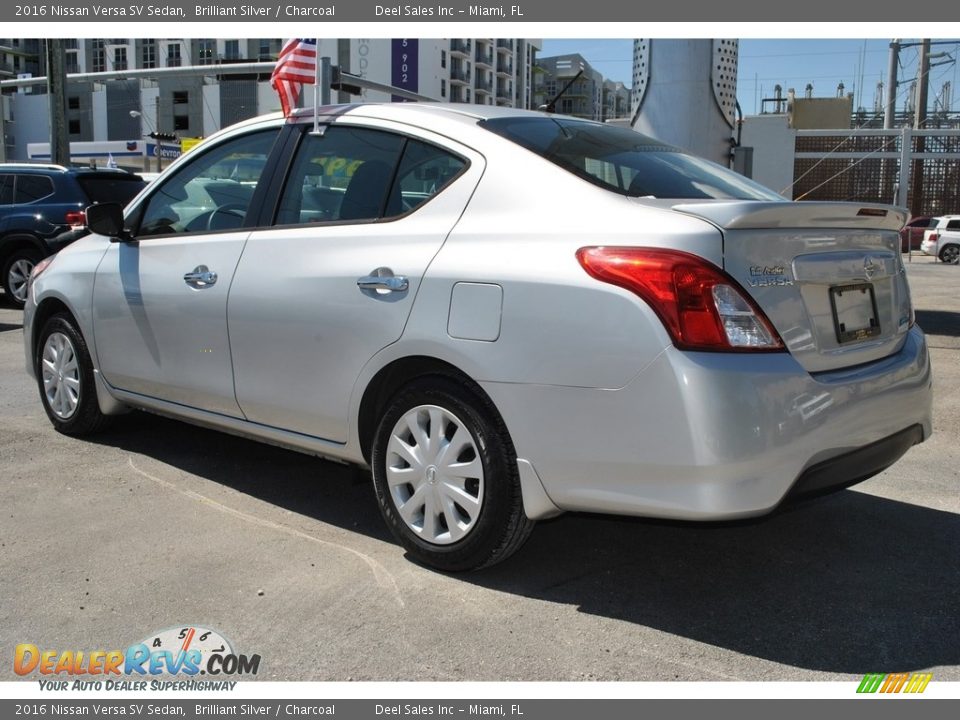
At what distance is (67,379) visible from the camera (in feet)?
16.7

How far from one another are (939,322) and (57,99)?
15.0m

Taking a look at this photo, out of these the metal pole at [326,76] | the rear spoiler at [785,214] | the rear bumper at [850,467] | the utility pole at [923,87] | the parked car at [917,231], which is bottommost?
the parked car at [917,231]

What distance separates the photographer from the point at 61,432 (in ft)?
17.2

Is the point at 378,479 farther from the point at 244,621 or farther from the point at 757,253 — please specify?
the point at 757,253

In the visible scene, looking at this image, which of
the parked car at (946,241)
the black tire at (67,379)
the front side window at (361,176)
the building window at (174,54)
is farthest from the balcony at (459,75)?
the front side window at (361,176)

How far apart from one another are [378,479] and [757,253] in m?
1.57

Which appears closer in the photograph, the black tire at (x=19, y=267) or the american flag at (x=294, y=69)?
the american flag at (x=294, y=69)

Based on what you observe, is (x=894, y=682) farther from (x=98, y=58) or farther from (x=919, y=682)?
(x=98, y=58)

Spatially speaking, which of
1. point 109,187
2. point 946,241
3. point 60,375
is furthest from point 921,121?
point 60,375

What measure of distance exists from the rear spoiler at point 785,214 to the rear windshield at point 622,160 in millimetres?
351

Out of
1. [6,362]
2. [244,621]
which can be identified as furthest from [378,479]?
[6,362]

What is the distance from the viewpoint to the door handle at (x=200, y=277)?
404 centimetres

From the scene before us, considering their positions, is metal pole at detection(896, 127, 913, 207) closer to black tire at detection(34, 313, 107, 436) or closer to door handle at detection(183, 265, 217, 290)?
black tire at detection(34, 313, 107, 436)

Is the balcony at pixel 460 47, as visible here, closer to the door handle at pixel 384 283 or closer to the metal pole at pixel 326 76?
the metal pole at pixel 326 76
